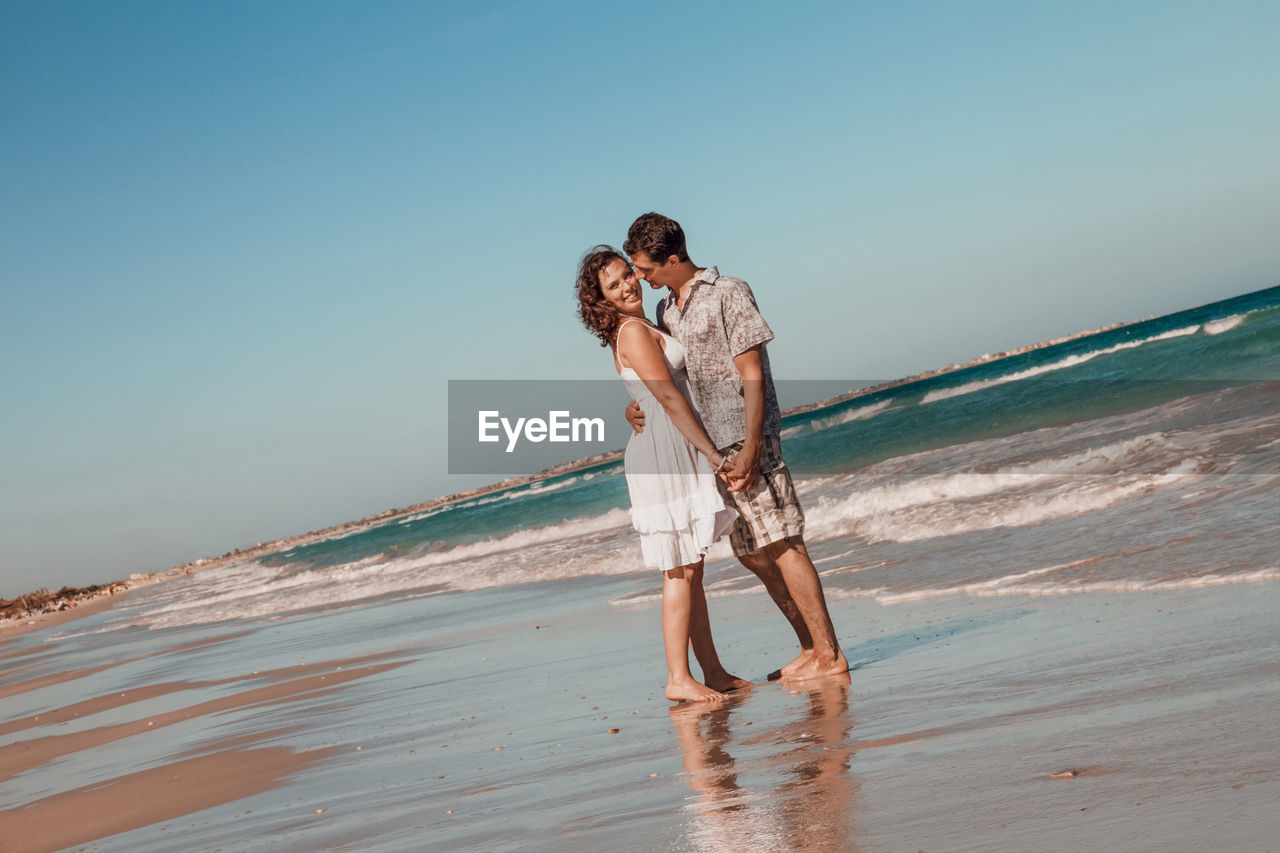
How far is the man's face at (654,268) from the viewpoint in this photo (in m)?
4.18

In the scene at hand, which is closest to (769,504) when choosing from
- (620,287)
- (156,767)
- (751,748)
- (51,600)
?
(620,287)

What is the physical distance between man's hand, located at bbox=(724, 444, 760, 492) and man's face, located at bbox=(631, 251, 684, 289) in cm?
74

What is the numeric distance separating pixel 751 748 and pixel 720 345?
5.25ft

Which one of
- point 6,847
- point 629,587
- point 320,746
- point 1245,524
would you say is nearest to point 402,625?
point 629,587

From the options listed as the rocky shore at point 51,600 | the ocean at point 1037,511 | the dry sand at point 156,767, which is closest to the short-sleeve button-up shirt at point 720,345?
the ocean at point 1037,511

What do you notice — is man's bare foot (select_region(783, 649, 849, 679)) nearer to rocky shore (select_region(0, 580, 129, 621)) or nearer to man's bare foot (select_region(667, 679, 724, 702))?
man's bare foot (select_region(667, 679, 724, 702))

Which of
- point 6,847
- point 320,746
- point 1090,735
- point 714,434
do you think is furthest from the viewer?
point 320,746

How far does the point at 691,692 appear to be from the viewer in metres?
4.12

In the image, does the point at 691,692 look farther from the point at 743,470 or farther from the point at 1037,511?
the point at 1037,511

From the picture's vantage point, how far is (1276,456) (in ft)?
25.3

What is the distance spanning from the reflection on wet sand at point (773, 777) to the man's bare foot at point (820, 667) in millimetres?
186

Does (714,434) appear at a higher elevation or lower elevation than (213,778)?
higher

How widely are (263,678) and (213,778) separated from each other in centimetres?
376

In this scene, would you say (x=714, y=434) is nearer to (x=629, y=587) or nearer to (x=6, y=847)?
(x=6, y=847)
